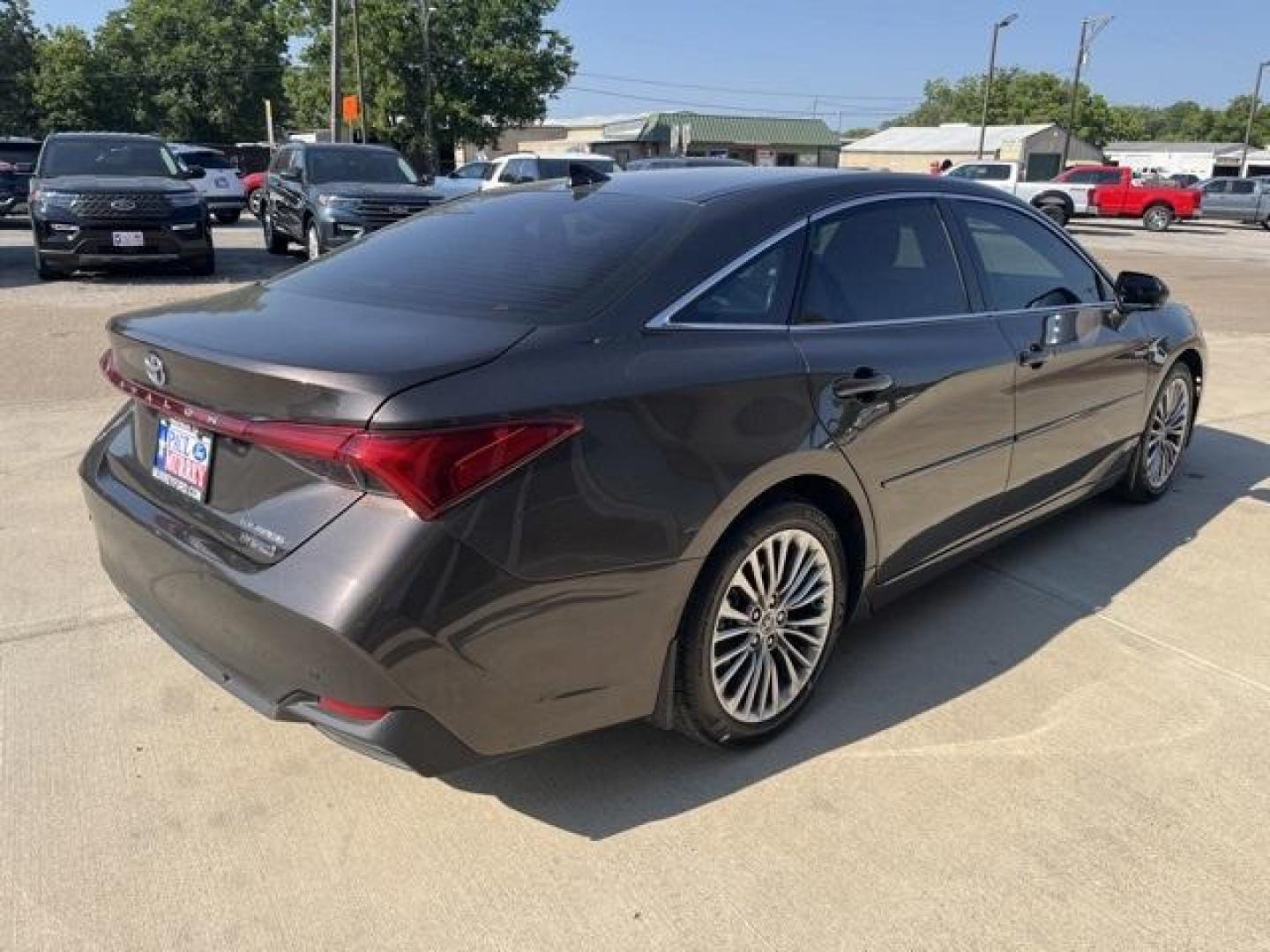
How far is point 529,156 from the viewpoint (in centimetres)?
1852

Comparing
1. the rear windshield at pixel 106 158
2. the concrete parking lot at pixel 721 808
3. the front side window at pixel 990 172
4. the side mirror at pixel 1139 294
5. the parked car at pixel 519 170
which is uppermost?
the front side window at pixel 990 172

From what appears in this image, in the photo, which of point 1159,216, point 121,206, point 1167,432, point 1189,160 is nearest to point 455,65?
point 1159,216

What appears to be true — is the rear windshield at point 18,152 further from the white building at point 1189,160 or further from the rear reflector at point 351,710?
the white building at point 1189,160

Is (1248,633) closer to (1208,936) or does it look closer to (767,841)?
(1208,936)

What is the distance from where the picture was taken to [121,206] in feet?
37.7

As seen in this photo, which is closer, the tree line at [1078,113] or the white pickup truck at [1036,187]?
the white pickup truck at [1036,187]

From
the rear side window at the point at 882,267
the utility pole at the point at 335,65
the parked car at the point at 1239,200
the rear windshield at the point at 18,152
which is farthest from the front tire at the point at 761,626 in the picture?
the parked car at the point at 1239,200

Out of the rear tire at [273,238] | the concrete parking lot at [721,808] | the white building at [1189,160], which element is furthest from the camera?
the white building at [1189,160]

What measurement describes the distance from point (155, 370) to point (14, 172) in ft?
68.1

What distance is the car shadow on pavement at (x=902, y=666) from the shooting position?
2818 mm

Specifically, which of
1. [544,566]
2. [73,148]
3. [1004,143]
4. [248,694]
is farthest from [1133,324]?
[1004,143]

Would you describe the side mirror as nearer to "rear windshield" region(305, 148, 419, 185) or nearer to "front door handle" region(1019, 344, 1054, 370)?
"front door handle" region(1019, 344, 1054, 370)

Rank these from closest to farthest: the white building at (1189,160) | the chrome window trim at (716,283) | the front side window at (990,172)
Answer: the chrome window trim at (716,283) → the front side window at (990,172) → the white building at (1189,160)

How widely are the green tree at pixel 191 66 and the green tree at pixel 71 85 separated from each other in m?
1.01
